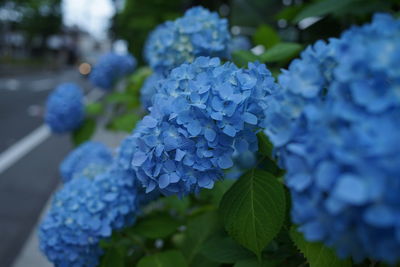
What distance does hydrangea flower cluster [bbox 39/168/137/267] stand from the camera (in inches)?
48.7

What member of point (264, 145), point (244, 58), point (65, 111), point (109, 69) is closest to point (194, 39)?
point (244, 58)

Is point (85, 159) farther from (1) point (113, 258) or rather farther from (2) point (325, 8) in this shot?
(2) point (325, 8)

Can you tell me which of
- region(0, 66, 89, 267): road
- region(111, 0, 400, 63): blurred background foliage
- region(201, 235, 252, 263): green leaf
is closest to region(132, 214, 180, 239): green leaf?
region(201, 235, 252, 263): green leaf

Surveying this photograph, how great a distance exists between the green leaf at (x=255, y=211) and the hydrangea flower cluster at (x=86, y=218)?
0.43 meters

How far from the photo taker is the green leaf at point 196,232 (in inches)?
54.9

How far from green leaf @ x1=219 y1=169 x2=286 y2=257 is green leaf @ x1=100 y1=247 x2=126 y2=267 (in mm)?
479

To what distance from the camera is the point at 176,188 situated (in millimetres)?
857

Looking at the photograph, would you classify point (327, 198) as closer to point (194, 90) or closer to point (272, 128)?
point (272, 128)

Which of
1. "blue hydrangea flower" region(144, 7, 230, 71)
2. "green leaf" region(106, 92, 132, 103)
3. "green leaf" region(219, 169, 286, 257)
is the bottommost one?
"green leaf" region(106, 92, 132, 103)

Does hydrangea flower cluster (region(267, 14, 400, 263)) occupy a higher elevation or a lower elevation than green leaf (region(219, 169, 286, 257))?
higher

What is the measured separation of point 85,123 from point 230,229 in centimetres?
160

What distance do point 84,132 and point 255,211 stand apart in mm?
1571

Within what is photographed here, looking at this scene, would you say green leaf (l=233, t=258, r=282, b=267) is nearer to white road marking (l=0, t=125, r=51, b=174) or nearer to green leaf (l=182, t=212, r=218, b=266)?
green leaf (l=182, t=212, r=218, b=266)

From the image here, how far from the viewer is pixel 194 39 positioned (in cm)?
137
